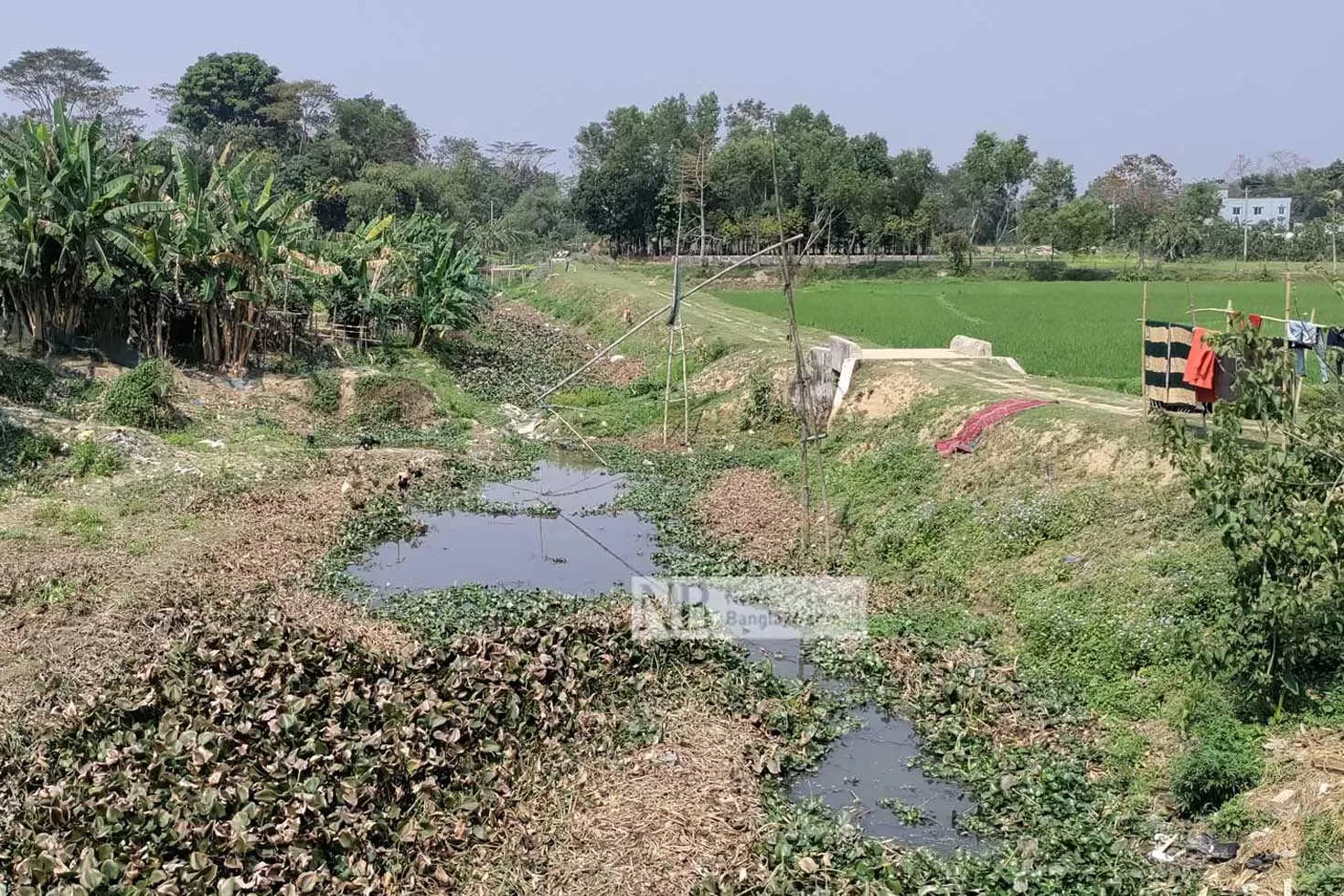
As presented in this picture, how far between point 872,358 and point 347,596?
7.64 m

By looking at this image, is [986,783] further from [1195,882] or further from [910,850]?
[1195,882]

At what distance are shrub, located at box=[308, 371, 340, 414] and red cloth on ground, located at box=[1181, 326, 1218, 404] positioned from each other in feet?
38.2

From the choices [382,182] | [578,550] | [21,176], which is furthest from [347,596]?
[382,182]

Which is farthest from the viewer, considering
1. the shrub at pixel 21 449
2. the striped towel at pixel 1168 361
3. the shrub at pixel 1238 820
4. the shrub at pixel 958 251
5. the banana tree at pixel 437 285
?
the shrub at pixel 958 251

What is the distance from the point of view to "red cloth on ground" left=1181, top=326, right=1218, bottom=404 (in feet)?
27.8

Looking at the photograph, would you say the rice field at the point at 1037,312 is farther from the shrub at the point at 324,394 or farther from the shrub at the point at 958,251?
the shrub at the point at 324,394

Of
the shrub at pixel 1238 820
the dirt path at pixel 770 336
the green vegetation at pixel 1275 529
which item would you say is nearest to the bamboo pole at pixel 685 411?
the dirt path at pixel 770 336

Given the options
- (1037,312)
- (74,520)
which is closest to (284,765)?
(74,520)

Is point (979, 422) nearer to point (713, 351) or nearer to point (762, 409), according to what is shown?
point (762, 409)

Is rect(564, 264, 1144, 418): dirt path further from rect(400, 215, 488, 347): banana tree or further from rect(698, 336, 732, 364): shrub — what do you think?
rect(400, 215, 488, 347): banana tree

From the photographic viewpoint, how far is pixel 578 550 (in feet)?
35.6

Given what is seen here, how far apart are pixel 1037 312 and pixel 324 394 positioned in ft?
57.2

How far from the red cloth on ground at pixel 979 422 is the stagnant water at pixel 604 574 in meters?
3.03

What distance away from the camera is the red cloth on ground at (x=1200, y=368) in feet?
27.8
